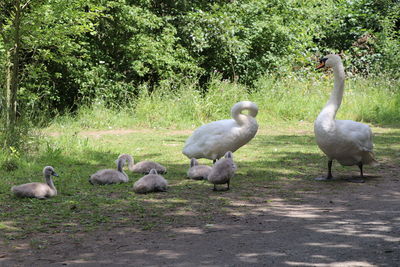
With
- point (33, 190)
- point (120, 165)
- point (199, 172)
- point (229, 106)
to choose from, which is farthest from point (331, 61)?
point (229, 106)

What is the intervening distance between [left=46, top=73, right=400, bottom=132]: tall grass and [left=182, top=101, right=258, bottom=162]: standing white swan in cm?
697

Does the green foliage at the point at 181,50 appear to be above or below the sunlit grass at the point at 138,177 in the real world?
above

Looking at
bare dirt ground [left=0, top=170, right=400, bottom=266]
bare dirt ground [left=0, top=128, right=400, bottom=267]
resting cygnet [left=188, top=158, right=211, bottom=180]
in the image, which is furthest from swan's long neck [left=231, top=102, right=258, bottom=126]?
bare dirt ground [left=0, top=170, right=400, bottom=266]

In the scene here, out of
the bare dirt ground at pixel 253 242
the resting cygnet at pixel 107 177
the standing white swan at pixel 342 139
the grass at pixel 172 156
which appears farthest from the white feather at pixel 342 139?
the resting cygnet at pixel 107 177

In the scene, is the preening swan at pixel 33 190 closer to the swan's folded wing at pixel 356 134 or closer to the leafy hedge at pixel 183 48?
the swan's folded wing at pixel 356 134

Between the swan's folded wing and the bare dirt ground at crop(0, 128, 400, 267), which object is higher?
the swan's folded wing

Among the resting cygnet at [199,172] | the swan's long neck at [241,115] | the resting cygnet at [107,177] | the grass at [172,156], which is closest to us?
the grass at [172,156]

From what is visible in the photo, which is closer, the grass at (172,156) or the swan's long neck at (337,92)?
the grass at (172,156)

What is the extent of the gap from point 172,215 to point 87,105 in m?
13.4

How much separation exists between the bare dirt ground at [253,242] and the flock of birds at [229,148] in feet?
4.02

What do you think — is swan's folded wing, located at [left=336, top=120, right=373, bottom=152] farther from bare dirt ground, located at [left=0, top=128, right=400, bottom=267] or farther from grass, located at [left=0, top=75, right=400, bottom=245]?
bare dirt ground, located at [left=0, top=128, right=400, bottom=267]

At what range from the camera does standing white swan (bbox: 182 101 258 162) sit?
8227mm

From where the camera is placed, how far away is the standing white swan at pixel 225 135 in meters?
8.23

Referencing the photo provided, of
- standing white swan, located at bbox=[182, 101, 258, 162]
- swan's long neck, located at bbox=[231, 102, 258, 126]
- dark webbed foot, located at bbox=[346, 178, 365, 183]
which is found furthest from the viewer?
swan's long neck, located at bbox=[231, 102, 258, 126]
